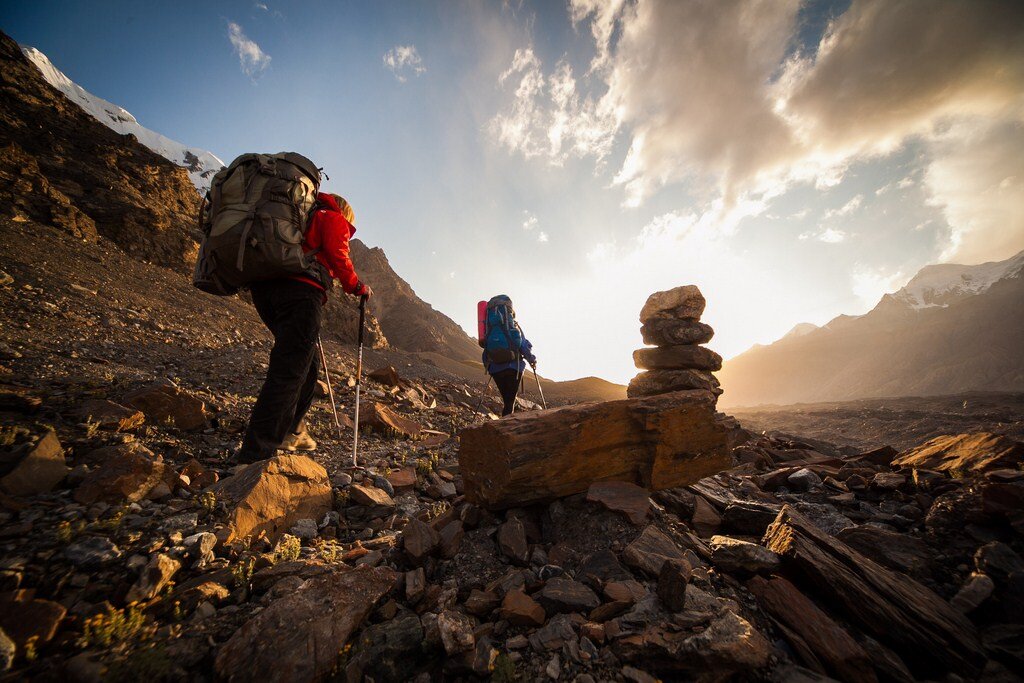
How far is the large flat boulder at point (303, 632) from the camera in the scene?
6.07 ft

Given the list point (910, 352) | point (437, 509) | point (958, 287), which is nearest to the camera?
Answer: point (437, 509)

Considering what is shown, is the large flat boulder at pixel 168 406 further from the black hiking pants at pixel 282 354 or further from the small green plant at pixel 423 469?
the small green plant at pixel 423 469

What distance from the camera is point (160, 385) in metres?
4.94

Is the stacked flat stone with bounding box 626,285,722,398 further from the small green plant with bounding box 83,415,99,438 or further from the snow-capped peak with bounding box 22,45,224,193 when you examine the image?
the snow-capped peak with bounding box 22,45,224,193

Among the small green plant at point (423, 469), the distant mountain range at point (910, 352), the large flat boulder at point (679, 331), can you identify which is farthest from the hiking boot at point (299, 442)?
the distant mountain range at point (910, 352)

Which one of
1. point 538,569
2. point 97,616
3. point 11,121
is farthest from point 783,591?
point 11,121

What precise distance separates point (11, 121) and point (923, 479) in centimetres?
4464

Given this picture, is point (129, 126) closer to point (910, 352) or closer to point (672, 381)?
point (672, 381)

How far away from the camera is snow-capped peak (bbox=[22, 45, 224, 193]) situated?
112 meters

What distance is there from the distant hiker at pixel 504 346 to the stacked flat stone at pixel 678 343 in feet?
19.5

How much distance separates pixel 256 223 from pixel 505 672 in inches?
184

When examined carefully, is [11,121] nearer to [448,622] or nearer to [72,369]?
[72,369]

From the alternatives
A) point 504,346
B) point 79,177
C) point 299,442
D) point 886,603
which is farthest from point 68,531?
point 79,177

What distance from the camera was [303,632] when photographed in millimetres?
2041
